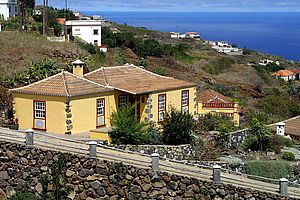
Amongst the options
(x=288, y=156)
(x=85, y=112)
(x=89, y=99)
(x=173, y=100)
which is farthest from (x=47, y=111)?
(x=288, y=156)

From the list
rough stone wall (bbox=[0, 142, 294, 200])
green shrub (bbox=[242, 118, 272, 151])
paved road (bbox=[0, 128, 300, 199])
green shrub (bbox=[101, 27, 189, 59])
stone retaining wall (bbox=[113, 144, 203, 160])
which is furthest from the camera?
green shrub (bbox=[101, 27, 189, 59])

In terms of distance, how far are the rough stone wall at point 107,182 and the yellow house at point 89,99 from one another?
17.2ft

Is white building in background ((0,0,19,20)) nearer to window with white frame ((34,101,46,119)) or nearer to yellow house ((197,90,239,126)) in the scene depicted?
yellow house ((197,90,239,126))

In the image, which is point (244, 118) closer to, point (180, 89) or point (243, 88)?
point (180, 89)

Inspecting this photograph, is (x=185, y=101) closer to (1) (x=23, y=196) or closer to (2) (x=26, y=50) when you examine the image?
(1) (x=23, y=196)

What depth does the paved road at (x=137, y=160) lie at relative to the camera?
16906 millimetres

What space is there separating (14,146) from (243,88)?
3480 centimetres

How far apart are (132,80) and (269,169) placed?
9.20 meters

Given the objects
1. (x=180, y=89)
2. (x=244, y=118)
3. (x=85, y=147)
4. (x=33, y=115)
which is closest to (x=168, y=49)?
(x=244, y=118)

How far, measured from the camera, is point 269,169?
1983 centimetres

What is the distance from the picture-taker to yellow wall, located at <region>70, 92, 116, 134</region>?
922 inches

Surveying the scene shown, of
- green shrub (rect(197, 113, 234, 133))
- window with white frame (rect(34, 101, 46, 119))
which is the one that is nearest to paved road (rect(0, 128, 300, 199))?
window with white frame (rect(34, 101, 46, 119))

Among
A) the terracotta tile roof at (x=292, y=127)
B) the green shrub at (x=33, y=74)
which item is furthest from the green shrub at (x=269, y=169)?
the green shrub at (x=33, y=74)

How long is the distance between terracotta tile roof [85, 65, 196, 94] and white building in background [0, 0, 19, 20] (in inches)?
1309
